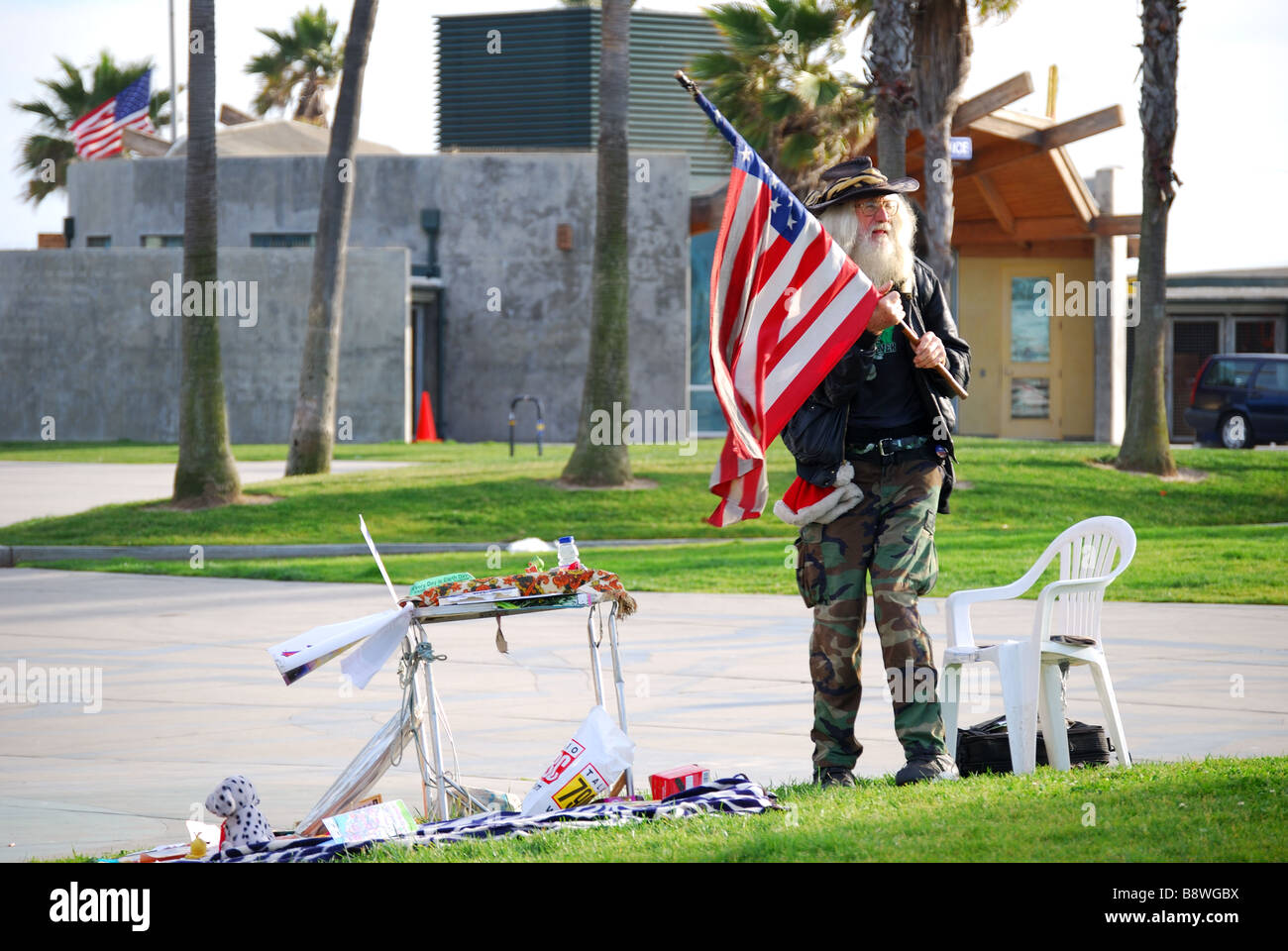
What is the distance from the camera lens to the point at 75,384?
3094 cm

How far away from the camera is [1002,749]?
5746 mm

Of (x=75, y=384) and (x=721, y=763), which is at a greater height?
(x=75, y=384)

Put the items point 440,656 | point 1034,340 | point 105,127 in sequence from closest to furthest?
point 440,656
point 1034,340
point 105,127

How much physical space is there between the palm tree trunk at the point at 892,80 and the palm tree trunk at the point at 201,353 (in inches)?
309

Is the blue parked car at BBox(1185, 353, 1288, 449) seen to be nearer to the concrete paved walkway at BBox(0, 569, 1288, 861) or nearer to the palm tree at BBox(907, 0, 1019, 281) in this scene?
the palm tree at BBox(907, 0, 1019, 281)

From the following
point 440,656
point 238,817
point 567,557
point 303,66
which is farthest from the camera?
point 303,66

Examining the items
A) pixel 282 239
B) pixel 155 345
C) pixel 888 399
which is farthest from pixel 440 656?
pixel 282 239

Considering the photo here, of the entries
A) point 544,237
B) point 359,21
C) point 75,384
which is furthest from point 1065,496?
point 75,384

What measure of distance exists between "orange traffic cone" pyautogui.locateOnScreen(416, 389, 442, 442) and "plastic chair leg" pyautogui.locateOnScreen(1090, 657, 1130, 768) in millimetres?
25274

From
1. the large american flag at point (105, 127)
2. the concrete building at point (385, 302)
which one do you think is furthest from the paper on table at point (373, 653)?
the large american flag at point (105, 127)

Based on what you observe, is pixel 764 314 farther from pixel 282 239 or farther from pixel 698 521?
pixel 282 239

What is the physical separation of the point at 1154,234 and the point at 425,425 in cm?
1536

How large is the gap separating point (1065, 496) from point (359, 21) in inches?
435
